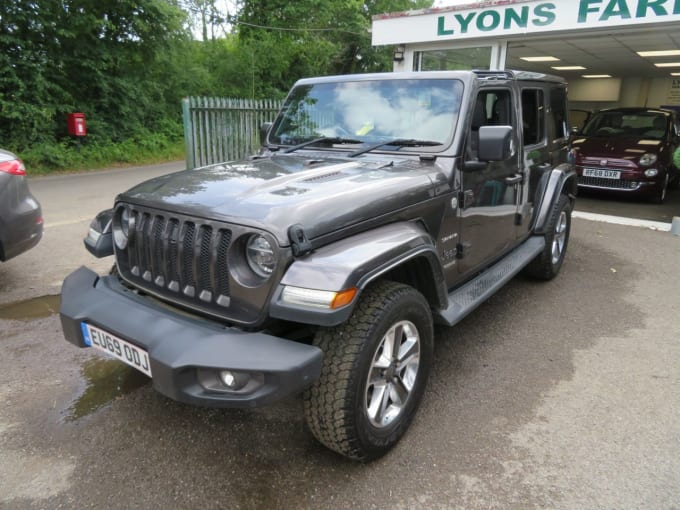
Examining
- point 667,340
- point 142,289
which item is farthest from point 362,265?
point 667,340

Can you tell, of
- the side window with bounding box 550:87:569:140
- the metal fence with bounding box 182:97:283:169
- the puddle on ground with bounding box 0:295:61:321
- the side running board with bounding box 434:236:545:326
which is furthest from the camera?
the metal fence with bounding box 182:97:283:169

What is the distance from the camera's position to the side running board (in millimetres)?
3066

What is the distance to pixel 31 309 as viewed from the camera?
14.0 feet

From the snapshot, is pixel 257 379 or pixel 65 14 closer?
pixel 257 379

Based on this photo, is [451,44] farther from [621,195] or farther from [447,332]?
[447,332]

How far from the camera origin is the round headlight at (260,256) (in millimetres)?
2219

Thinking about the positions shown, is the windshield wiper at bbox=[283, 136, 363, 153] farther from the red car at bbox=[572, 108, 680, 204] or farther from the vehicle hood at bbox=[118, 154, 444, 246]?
the red car at bbox=[572, 108, 680, 204]

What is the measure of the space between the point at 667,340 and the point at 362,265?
3084 mm

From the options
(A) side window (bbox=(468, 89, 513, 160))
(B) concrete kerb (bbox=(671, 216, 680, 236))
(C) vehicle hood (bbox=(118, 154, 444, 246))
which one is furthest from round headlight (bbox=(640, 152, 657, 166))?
(C) vehicle hood (bbox=(118, 154, 444, 246))

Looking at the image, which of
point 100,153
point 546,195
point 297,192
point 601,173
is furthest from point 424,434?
point 100,153

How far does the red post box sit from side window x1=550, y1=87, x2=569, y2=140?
1202cm

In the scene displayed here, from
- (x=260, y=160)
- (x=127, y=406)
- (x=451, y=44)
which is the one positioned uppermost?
(x=451, y=44)

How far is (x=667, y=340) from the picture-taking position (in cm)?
394

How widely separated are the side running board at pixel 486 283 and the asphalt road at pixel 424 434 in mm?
485
